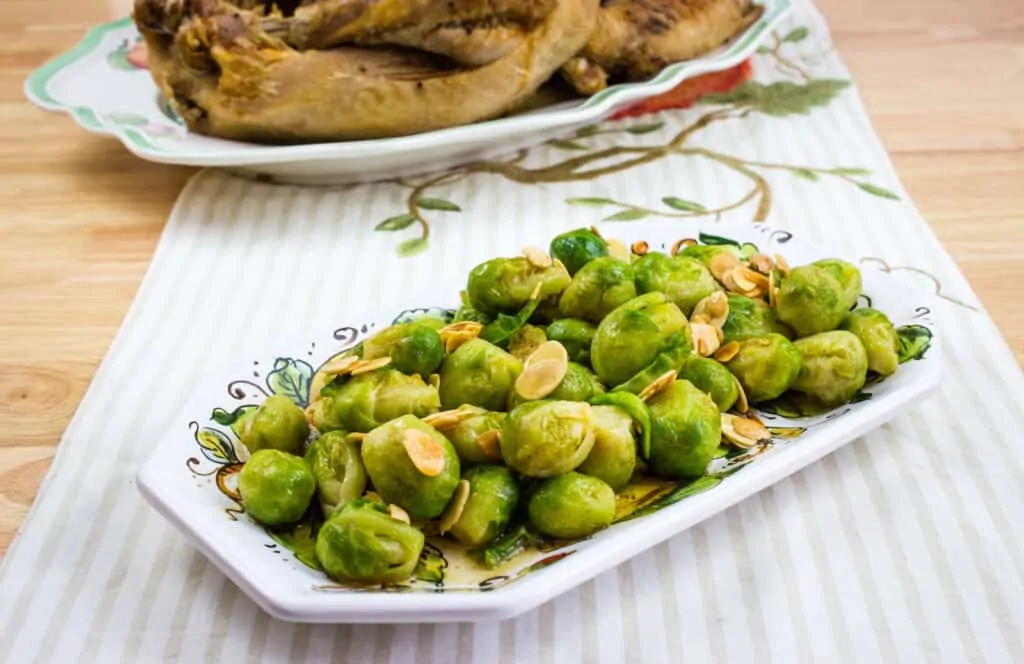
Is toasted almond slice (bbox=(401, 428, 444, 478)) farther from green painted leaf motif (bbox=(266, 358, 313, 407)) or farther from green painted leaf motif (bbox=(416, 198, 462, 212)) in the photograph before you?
green painted leaf motif (bbox=(416, 198, 462, 212))

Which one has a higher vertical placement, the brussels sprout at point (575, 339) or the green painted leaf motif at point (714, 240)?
the brussels sprout at point (575, 339)

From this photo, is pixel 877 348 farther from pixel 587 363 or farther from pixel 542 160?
pixel 542 160

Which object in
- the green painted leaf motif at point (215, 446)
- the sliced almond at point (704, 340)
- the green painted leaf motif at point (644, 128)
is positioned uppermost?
the sliced almond at point (704, 340)

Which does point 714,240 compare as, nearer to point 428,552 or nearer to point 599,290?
point 599,290

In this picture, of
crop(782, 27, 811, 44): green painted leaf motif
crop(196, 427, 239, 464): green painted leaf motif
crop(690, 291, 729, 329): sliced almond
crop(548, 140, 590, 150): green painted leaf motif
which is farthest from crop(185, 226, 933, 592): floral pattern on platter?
crop(782, 27, 811, 44): green painted leaf motif

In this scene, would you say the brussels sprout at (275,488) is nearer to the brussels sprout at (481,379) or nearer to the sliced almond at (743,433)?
the brussels sprout at (481,379)

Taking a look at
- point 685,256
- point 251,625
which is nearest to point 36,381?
point 251,625

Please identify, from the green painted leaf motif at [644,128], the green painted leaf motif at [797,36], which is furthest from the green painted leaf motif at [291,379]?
the green painted leaf motif at [797,36]

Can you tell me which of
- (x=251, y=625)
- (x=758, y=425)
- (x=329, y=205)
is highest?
(x=758, y=425)
